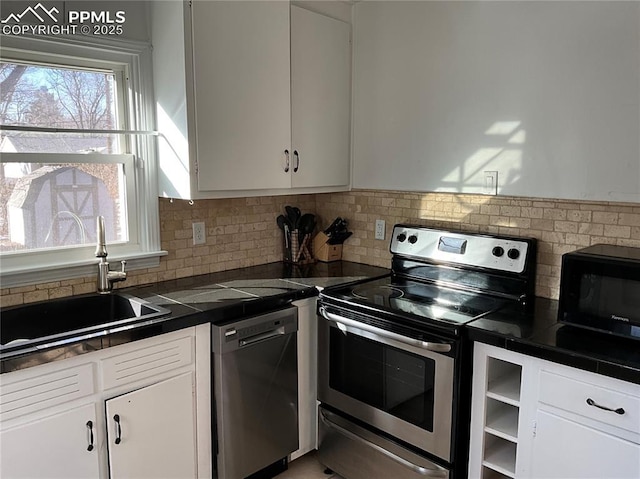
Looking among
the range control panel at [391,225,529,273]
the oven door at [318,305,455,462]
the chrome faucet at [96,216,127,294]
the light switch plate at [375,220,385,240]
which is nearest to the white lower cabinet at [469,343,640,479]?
the oven door at [318,305,455,462]

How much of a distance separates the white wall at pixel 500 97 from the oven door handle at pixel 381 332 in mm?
803

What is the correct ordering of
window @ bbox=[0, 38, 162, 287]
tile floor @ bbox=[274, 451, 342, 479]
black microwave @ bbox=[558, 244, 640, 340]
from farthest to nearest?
tile floor @ bbox=[274, 451, 342, 479], window @ bbox=[0, 38, 162, 287], black microwave @ bbox=[558, 244, 640, 340]

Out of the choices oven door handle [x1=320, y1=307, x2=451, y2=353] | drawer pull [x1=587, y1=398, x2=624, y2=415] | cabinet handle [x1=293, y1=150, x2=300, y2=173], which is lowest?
drawer pull [x1=587, y1=398, x2=624, y2=415]

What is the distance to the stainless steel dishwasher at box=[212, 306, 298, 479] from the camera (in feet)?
7.25

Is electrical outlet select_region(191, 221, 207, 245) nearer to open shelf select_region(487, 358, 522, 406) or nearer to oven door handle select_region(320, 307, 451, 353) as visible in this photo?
oven door handle select_region(320, 307, 451, 353)

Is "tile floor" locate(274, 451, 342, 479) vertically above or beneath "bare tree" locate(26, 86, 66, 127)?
beneath

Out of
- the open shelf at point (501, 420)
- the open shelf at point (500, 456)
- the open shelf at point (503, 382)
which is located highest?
the open shelf at point (503, 382)

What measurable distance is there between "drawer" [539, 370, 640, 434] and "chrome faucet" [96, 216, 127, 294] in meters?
1.73

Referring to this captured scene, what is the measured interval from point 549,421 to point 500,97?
1.35 metres

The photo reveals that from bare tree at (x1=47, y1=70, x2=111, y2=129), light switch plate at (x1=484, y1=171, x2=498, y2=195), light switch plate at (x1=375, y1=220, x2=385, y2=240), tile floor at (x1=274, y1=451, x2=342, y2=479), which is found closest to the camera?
bare tree at (x1=47, y1=70, x2=111, y2=129)

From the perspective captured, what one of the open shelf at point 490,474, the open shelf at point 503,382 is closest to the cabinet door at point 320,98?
the open shelf at point 503,382

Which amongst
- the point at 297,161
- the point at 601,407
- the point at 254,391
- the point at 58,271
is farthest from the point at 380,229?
the point at 58,271

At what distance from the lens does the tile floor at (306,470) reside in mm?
2582

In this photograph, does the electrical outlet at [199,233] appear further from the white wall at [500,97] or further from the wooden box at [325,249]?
the white wall at [500,97]
